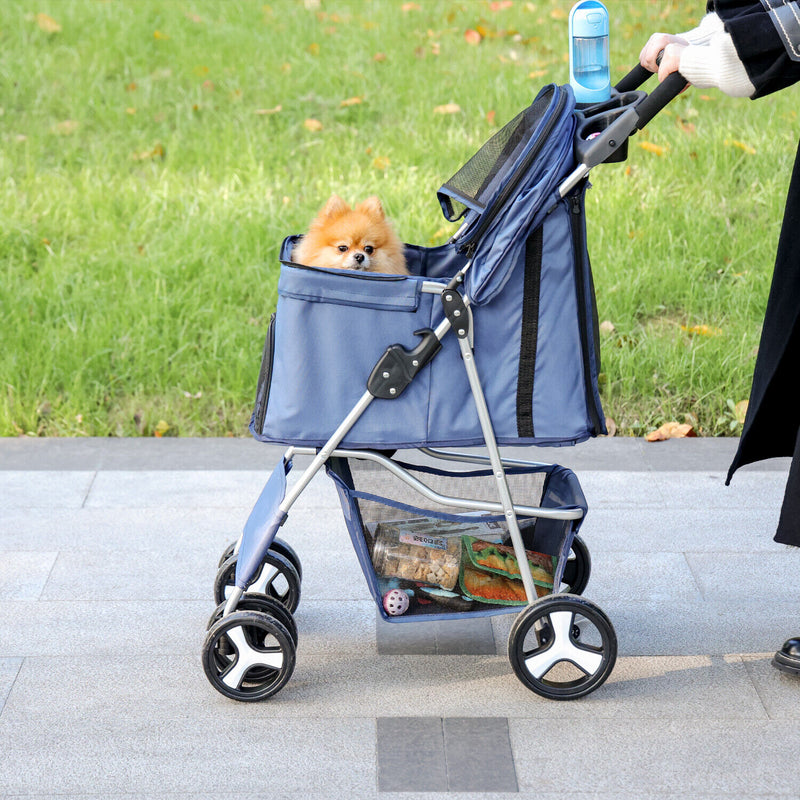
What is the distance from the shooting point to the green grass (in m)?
4.68

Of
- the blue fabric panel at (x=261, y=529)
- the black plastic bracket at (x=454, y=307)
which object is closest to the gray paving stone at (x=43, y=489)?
the blue fabric panel at (x=261, y=529)

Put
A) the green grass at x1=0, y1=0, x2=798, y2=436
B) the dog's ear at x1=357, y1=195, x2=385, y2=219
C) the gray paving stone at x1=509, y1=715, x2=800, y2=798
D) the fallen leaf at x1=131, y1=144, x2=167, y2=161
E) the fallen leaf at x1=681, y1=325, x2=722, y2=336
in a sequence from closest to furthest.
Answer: the gray paving stone at x1=509, y1=715, x2=800, y2=798
the dog's ear at x1=357, y1=195, x2=385, y2=219
the green grass at x1=0, y1=0, x2=798, y2=436
the fallen leaf at x1=681, y1=325, x2=722, y2=336
the fallen leaf at x1=131, y1=144, x2=167, y2=161

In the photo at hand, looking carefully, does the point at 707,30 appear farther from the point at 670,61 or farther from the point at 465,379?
the point at 465,379

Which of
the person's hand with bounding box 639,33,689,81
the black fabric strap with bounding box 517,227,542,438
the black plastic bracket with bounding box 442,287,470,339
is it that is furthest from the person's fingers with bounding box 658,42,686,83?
the black plastic bracket with bounding box 442,287,470,339

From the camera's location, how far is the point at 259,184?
592 centimetres

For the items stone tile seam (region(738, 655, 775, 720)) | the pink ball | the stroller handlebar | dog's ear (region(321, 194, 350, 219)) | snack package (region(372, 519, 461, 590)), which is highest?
the stroller handlebar

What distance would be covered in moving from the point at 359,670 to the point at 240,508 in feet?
3.78

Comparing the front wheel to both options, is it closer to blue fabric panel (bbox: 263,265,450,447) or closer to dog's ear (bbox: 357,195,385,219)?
blue fabric panel (bbox: 263,265,450,447)

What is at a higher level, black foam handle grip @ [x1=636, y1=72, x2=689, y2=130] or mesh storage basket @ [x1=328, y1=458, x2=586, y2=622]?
black foam handle grip @ [x1=636, y1=72, x2=689, y2=130]

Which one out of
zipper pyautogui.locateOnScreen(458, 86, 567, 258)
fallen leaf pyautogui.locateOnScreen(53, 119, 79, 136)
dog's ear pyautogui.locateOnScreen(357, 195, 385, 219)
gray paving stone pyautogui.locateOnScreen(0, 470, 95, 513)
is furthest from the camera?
fallen leaf pyautogui.locateOnScreen(53, 119, 79, 136)

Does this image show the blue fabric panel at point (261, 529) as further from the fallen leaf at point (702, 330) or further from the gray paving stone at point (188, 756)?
the fallen leaf at point (702, 330)

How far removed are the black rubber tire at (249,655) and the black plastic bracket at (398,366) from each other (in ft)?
2.07

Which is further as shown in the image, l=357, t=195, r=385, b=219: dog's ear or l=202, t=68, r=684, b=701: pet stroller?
l=357, t=195, r=385, b=219: dog's ear

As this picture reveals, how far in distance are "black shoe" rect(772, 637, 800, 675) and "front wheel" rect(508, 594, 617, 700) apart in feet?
1.55
